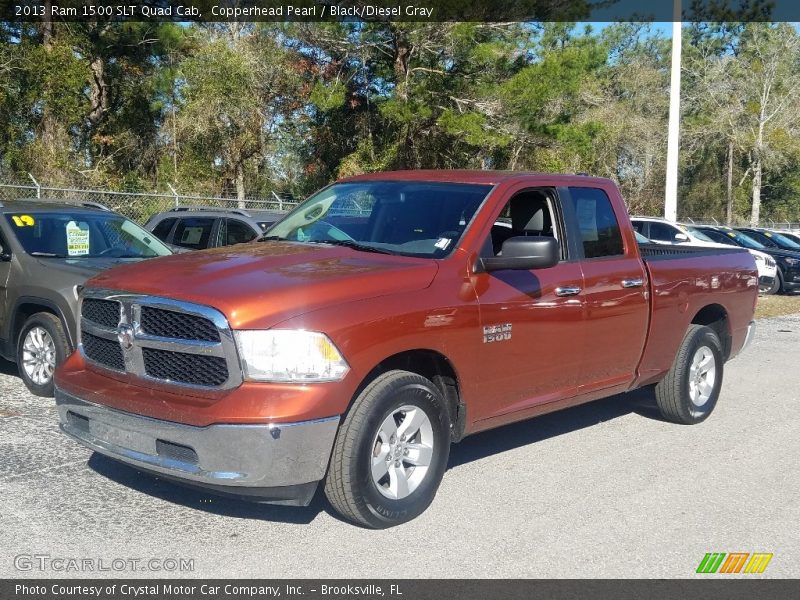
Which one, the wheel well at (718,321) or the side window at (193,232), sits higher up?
the side window at (193,232)

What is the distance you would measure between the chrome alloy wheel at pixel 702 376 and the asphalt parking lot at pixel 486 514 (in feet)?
Result: 1.44

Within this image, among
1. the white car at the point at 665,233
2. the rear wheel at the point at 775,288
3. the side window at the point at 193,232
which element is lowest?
the rear wheel at the point at 775,288

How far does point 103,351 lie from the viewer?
16.6 feet

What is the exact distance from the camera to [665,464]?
6.36 metres

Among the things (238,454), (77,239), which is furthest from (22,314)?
(238,454)

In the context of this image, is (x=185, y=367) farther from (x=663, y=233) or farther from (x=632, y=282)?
(x=663, y=233)

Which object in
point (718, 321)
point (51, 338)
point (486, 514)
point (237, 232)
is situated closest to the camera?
point (486, 514)

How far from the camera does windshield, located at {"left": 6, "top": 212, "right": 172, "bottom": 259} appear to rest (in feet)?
27.2

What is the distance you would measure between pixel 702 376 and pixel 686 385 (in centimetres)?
39

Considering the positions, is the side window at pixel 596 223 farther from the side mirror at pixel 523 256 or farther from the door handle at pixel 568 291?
the side mirror at pixel 523 256

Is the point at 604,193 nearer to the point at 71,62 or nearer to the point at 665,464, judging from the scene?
the point at 665,464

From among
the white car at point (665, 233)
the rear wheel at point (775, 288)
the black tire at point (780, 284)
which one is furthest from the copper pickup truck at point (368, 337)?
the black tire at point (780, 284)

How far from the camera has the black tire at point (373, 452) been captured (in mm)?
4590

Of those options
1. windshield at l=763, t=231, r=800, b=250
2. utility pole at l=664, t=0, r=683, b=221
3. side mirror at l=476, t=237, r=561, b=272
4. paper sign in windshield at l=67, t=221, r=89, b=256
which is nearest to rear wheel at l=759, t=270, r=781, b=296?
windshield at l=763, t=231, r=800, b=250
